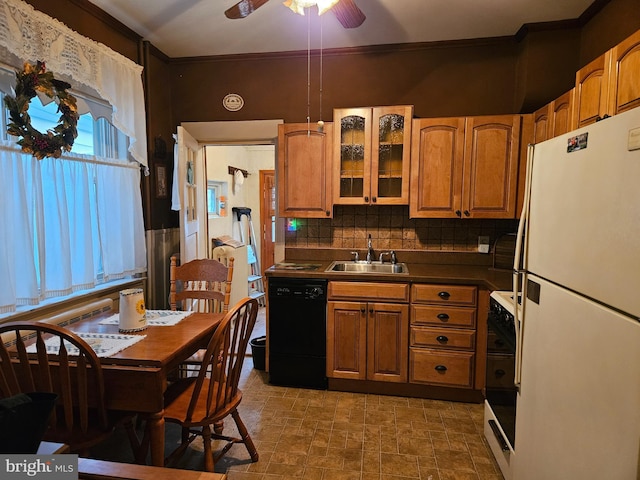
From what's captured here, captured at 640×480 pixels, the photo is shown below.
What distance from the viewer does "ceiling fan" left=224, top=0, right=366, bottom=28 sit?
73.7 inches

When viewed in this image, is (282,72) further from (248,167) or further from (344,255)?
(248,167)

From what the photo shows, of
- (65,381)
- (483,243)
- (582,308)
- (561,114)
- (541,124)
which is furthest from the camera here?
(483,243)

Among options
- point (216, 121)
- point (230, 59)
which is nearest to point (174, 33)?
point (230, 59)

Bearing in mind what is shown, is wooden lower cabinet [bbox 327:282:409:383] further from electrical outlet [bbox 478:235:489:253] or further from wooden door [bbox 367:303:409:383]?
electrical outlet [bbox 478:235:489:253]

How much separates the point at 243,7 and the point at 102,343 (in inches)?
70.2

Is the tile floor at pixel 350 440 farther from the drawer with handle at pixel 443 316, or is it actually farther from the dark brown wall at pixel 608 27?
the dark brown wall at pixel 608 27

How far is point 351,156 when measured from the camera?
3.00 meters

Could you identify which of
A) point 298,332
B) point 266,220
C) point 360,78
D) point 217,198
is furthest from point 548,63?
point 266,220

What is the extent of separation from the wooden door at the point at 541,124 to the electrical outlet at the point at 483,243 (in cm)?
82

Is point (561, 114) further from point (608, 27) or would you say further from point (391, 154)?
point (391, 154)

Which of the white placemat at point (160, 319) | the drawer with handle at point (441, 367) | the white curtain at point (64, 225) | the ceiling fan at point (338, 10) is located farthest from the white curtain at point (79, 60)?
the drawer with handle at point (441, 367)

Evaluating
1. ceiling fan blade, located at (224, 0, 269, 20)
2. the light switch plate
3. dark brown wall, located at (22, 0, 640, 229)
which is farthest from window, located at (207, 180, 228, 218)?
the light switch plate

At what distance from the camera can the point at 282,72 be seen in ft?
10.6

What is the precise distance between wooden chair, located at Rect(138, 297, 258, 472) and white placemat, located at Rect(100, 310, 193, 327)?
334mm
